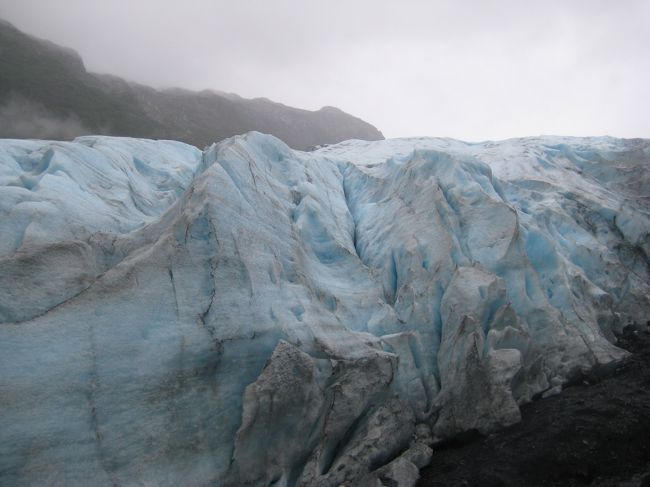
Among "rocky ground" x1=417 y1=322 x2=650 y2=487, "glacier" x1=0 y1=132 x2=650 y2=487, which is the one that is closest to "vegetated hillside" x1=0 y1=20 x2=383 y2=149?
"glacier" x1=0 y1=132 x2=650 y2=487

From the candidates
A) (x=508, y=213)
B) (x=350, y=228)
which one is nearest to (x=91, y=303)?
(x=350, y=228)

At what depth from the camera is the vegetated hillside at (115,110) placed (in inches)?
1033

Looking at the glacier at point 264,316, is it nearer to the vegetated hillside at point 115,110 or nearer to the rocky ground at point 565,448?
the rocky ground at point 565,448

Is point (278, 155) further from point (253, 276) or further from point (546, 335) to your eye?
point (546, 335)

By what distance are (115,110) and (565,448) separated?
3313cm

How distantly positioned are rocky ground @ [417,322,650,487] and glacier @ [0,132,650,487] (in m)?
0.25

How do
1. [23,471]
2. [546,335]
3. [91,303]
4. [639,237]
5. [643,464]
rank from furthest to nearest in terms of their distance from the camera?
[639,237]
[546,335]
[643,464]
[91,303]
[23,471]

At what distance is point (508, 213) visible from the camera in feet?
28.6

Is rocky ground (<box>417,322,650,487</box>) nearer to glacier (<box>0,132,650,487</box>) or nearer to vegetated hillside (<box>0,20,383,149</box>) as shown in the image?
glacier (<box>0,132,650,487</box>)

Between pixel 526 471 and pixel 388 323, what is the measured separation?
2705 mm

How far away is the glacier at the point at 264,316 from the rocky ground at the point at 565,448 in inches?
9.9

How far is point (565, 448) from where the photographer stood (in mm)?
5691

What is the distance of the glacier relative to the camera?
4.47 meters

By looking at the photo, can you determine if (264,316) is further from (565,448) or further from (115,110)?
(115,110)
